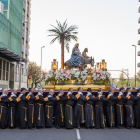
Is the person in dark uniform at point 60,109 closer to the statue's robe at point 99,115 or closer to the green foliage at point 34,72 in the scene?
the statue's robe at point 99,115

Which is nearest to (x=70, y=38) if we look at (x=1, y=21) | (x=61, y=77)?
(x=61, y=77)

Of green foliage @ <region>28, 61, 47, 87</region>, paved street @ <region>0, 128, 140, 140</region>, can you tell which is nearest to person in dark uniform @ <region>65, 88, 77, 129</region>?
paved street @ <region>0, 128, 140, 140</region>

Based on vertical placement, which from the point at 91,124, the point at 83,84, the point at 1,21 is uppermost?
the point at 1,21

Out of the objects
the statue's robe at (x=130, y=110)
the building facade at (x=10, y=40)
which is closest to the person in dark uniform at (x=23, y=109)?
the statue's robe at (x=130, y=110)

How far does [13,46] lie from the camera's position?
39.6m

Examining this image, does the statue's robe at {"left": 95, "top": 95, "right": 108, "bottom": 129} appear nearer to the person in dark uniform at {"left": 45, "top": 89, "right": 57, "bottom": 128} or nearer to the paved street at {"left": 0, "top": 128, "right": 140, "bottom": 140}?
the paved street at {"left": 0, "top": 128, "right": 140, "bottom": 140}

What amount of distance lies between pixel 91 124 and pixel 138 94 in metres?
2.50

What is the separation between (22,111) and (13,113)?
415 millimetres

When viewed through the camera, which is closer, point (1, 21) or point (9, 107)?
point (9, 107)

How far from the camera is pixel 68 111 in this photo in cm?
1134

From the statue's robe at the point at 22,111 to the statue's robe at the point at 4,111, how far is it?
1.95 feet

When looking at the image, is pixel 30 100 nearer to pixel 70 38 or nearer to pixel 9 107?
pixel 9 107

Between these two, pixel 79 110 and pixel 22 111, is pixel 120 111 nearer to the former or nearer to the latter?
pixel 79 110

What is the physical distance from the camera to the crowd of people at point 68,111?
1126cm
